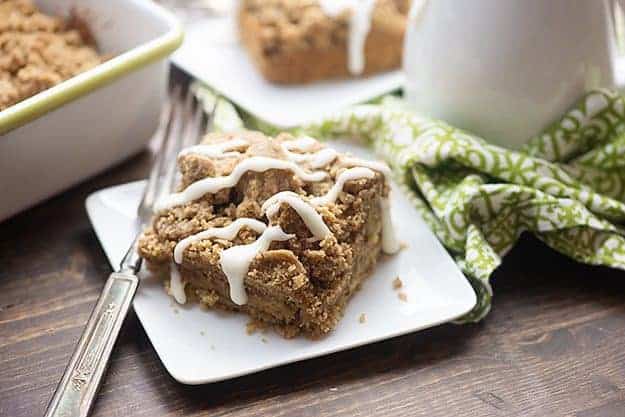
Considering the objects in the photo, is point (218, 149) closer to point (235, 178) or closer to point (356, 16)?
point (235, 178)

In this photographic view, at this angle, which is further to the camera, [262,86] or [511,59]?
[262,86]

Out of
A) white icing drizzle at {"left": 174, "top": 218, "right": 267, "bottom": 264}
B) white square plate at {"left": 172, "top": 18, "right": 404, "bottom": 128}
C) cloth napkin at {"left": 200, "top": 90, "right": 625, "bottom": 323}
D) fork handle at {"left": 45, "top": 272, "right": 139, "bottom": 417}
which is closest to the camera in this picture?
fork handle at {"left": 45, "top": 272, "right": 139, "bottom": 417}

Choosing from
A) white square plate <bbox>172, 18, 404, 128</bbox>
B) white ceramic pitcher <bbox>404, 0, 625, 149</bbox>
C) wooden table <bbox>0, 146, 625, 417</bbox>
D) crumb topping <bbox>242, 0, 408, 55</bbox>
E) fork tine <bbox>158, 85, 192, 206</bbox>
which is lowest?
wooden table <bbox>0, 146, 625, 417</bbox>

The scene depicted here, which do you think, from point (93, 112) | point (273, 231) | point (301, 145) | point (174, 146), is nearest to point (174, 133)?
point (174, 146)

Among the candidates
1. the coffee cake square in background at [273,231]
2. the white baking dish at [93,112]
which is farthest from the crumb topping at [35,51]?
the coffee cake square in background at [273,231]

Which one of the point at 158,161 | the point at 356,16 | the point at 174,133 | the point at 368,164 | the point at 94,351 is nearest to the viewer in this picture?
the point at 94,351

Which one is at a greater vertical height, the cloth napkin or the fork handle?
the cloth napkin

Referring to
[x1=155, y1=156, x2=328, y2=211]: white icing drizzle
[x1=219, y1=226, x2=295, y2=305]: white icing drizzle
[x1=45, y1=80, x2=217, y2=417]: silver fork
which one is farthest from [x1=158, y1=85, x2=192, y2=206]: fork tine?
[x1=219, y1=226, x2=295, y2=305]: white icing drizzle

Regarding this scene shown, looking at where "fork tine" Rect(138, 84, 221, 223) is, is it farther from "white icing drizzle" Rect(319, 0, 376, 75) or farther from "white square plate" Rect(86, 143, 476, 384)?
"white icing drizzle" Rect(319, 0, 376, 75)
